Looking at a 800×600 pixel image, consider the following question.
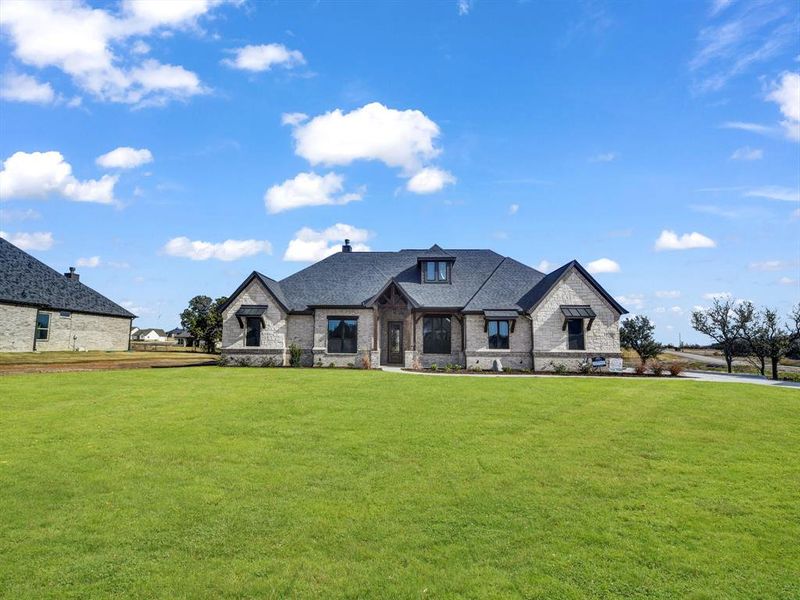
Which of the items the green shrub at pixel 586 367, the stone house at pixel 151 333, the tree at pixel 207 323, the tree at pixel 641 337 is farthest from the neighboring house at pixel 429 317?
the stone house at pixel 151 333

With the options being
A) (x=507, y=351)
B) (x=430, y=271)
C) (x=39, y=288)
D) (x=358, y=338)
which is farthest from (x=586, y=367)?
(x=39, y=288)

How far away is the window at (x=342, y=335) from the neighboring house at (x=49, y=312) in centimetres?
2415

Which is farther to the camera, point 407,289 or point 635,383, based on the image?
point 407,289

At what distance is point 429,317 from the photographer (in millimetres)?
31688

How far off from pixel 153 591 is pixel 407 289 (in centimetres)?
2846

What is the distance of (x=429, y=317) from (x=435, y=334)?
1214 mm

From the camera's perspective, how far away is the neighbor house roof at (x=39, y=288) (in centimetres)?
3608

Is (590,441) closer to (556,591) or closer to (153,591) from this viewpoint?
(556,591)

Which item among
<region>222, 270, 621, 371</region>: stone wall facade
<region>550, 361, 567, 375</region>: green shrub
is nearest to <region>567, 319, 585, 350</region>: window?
<region>222, 270, 621, 371</region>: stone wall facade


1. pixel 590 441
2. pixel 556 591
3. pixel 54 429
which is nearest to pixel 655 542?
pixel 556 591

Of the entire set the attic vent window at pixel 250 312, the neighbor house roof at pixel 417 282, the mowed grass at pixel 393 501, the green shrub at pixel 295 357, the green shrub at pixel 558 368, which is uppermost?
the neighbor house roof at pixel 417 282

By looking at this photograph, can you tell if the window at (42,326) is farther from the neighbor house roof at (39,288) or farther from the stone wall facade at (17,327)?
the stone wall facade at (17,327)

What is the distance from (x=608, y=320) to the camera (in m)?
29.4

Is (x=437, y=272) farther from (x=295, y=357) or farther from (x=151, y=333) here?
(x=151, y=333)
